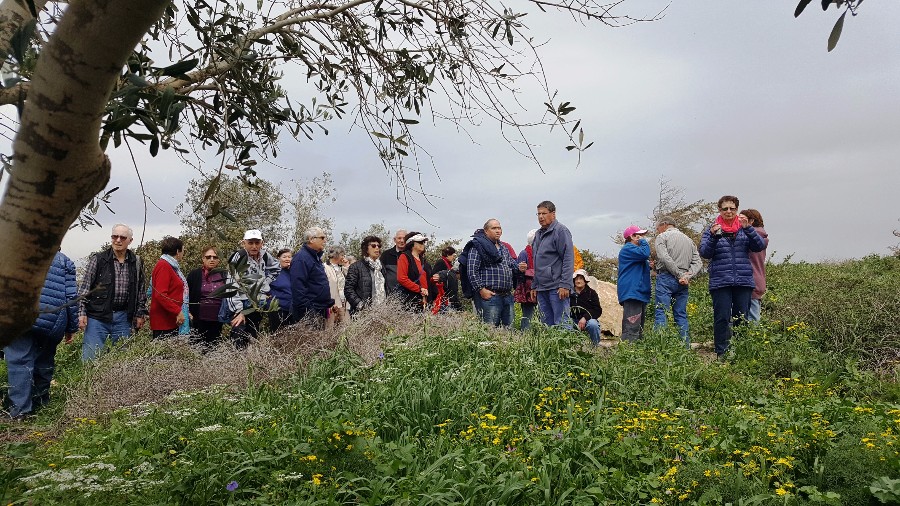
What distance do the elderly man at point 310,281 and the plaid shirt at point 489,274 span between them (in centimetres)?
216

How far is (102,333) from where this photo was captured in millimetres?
8883

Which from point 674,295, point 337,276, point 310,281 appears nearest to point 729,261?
point 674,295

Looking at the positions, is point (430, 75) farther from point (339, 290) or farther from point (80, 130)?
point (339, 290)

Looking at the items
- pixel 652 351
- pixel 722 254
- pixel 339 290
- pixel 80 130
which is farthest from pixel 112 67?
pixel 339 290

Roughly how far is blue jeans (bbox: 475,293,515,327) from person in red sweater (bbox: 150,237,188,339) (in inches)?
166

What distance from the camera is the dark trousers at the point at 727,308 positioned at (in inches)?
362

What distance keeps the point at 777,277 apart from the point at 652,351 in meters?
11.4

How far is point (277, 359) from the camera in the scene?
7.73m

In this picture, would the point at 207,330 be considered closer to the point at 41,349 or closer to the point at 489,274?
the point at 41,349

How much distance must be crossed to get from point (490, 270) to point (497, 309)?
2.10 feet

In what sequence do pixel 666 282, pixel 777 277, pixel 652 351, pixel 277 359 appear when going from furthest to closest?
1. pixel 777 277
2. pixel 666 282
3. pixel 652 351
4. pixel 277 359

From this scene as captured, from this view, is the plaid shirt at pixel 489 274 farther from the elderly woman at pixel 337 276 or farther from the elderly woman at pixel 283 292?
the elderly woman at pixel 283 292

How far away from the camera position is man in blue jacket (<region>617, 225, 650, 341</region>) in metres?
9.81

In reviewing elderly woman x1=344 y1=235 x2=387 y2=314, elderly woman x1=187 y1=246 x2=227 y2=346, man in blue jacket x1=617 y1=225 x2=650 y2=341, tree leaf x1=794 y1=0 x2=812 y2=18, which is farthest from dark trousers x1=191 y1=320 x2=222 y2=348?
tree leaf x1=794 y1=0 x2=812 y2=18
